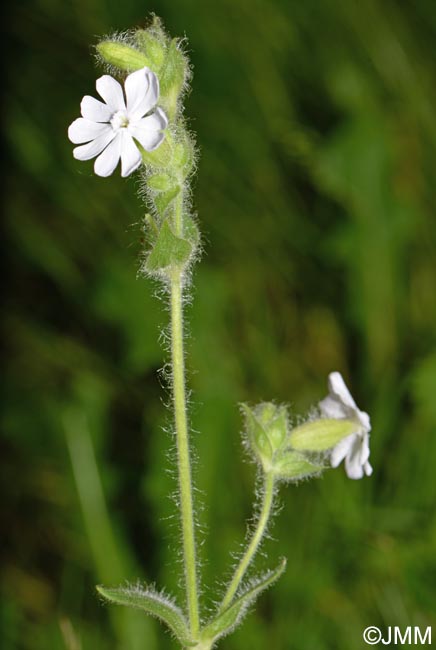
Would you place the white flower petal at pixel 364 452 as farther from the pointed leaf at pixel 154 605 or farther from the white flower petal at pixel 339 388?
the pointed leaf at pixel 154 605

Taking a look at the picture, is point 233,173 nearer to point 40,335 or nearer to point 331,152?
point 331,152

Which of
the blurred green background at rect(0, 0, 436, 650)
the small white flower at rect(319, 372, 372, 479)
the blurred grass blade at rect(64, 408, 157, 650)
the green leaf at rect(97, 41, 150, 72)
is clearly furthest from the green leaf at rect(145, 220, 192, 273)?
the blurred grass blade at rect(64, 408, 157, 650)

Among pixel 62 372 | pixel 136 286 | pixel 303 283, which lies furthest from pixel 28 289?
pixel 303 283

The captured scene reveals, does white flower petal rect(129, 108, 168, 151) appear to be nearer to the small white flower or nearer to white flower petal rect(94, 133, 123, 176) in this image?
white flower petal rect(94, 133, 123, 176)

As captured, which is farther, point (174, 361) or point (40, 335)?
point (40, 335)

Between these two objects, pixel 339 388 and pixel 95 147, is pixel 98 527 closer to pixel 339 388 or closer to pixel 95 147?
pixel 339 388
